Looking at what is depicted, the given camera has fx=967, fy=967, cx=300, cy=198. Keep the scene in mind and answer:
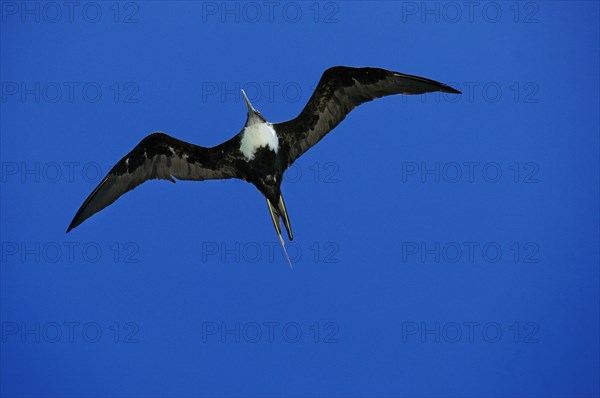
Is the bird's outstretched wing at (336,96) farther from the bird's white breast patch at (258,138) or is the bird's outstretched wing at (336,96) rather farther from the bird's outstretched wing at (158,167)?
A: the bird's outstretched wing at (158,167)

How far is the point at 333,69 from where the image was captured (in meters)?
6.14

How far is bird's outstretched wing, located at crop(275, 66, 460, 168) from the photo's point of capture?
617cm

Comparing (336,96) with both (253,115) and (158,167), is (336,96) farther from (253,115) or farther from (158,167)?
(158,167)

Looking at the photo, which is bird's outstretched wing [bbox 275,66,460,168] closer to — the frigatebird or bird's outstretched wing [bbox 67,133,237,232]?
the frigatebird

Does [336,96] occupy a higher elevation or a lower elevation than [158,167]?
higher

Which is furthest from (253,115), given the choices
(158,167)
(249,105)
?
(158,167)

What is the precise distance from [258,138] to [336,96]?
572 mm

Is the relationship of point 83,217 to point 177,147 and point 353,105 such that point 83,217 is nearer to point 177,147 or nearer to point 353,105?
point 177,147

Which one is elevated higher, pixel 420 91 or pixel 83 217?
pixel 420 91

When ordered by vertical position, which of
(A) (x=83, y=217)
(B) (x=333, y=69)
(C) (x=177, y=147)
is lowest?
(A) (x=83, y=217)

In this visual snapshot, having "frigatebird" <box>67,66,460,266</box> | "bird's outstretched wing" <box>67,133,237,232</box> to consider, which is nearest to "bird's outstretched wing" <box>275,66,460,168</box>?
"frigatebird" <box>67,66,460,266</box>

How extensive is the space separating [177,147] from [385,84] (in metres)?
1.43

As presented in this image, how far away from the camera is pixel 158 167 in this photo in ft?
21.2

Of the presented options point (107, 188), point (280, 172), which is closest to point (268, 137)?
point (280, 172)
